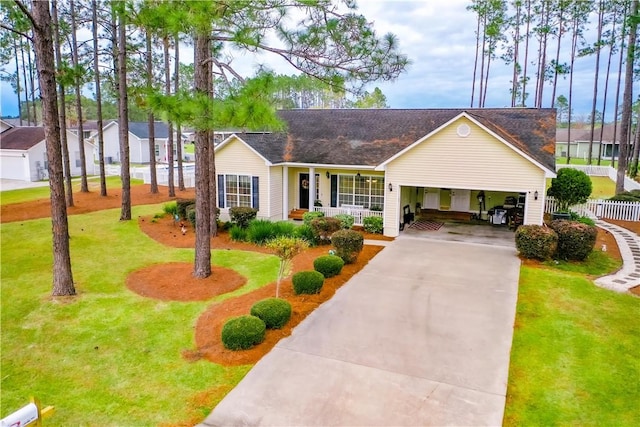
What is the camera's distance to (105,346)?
27.3 feet

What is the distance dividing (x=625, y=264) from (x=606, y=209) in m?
8.51

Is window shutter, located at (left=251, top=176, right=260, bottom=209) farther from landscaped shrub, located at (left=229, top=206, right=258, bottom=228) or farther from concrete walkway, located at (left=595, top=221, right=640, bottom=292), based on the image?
concrete walkway, located at (left=595, top=221, right=640, bottom=292)

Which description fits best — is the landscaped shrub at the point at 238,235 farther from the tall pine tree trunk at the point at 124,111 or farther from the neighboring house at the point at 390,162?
the tall pine tree trunk at the point at 124,111

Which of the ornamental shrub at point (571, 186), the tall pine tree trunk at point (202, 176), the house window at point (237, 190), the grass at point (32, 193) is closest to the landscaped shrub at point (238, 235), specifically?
the house window at point (237, 190)

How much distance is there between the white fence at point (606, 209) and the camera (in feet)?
65.8

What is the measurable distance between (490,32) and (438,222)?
25993 millimetres

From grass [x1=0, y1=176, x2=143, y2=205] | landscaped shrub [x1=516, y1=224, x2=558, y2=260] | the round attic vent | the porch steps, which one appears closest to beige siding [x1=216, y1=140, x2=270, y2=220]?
the porch steps

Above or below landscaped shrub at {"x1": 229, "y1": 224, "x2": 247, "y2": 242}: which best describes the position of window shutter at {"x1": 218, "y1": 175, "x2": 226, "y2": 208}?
above

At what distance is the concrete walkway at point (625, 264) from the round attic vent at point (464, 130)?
6516mm

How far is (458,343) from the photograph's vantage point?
838cm

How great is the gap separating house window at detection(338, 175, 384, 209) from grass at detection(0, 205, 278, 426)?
22.0ft

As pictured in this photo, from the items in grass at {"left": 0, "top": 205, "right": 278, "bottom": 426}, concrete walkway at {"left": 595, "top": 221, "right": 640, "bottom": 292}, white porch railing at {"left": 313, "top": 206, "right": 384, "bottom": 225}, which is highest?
white porch railing at {"left": 313, "top": 206, "right": 384, "bottom": 225}

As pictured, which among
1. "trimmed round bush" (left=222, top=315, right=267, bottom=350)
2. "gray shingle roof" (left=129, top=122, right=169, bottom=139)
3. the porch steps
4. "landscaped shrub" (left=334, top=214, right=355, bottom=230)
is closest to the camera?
"trimmed round bush" (left=222, top=315, right=267, bottom=350)

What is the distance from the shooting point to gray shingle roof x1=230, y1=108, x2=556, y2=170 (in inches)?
736
